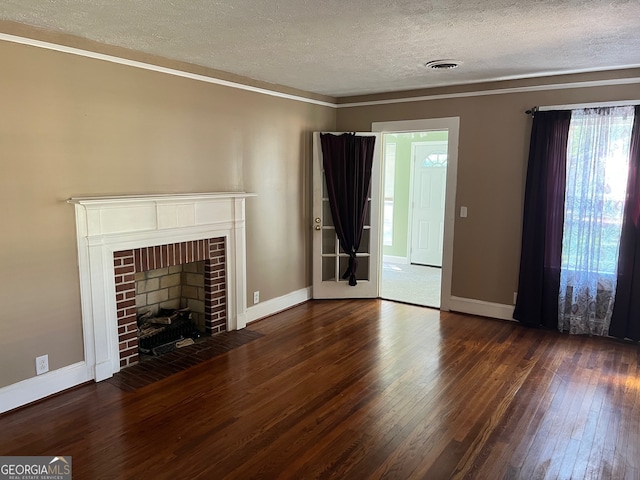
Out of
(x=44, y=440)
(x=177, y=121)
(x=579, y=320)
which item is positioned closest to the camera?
(x=44, y=440)

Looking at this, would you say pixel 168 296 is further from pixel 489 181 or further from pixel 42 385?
pixel 489 181

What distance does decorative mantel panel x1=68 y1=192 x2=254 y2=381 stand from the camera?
10.5 feet

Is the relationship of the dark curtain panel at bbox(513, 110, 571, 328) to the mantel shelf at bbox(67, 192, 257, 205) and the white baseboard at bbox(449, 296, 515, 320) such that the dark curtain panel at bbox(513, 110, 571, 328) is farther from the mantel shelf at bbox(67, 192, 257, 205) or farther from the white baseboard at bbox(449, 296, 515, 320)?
the mantel shelf at bbox(67, 192, 257, 205)

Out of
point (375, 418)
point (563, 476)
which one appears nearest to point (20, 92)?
point (375, 418)

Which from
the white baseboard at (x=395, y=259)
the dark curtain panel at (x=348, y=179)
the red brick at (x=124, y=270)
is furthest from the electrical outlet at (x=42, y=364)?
the white baseboard at (x=395, y=259)

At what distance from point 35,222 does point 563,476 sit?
340 centimetres

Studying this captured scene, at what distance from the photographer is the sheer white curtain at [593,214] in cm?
399

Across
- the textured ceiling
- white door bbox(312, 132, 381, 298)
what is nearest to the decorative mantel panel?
the textured ceiling

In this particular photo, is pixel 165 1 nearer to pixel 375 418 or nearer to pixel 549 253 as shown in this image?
pixel 375 418

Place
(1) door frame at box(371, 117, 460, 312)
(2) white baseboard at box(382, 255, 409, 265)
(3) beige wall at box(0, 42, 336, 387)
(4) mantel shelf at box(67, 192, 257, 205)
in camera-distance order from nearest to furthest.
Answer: (3) beige wall at box(0, 42, 336, 387) → (4) mantel shelf at box(67, 192, 257, 205) → (1) door frame at box(371, 117, 460, 312) → (2) white baseboard at box(382, 255, 409, 265)

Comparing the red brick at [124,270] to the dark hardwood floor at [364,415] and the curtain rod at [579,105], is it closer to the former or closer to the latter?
the dark hardwood floor at [364,415]

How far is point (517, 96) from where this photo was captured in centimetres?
445

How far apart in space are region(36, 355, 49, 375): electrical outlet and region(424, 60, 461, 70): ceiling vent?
3629 millimetres

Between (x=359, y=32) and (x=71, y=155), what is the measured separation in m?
2.10
